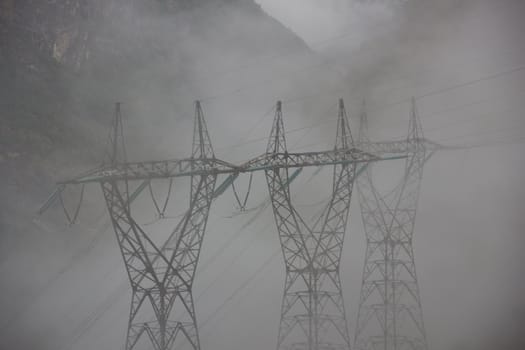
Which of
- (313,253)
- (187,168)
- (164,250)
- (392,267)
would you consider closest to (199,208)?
(187,168)

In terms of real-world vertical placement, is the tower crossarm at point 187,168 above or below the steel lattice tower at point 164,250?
above

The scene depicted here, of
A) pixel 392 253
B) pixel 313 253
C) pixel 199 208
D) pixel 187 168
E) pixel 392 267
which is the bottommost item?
pixel 392 267

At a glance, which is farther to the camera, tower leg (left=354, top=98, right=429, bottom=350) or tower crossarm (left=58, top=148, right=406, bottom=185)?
tower leg (left=354, top=98, right=429, bottom=350)

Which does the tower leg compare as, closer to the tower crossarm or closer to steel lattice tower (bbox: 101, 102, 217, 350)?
the tower crossarm

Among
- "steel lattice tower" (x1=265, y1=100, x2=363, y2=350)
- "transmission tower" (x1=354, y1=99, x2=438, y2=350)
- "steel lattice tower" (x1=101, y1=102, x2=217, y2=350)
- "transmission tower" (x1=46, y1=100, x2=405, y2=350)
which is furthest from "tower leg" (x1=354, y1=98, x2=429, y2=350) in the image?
"steel lattice tower" (x1=101, y1=102, x2=217, y2=350)

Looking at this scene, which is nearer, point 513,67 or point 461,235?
point 461,235

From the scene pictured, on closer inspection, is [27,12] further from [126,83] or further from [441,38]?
[441,38]

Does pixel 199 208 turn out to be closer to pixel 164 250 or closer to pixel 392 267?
pixel 164 250

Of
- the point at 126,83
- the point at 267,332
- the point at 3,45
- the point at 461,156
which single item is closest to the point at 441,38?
the point at 461,156

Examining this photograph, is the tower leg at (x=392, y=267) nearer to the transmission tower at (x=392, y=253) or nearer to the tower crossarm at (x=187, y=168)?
the transmission tower at (x=392, y=253)

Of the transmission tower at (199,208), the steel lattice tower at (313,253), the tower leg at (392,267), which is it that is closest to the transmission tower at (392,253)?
the tower leg at (392,267)

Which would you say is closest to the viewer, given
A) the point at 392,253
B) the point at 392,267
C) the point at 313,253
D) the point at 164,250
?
the point at 164,250
